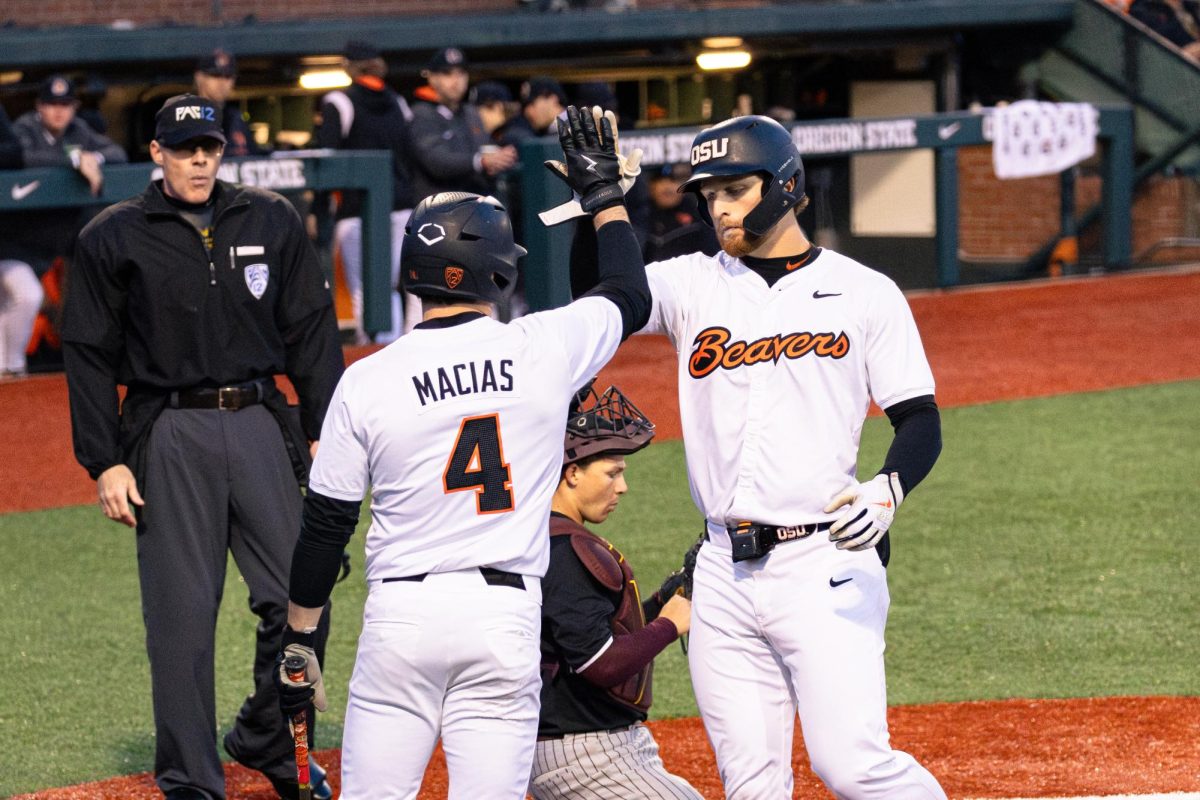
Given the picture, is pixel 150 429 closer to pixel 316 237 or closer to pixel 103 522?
pixel 103 522

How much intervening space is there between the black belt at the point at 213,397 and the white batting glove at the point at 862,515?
1867mm

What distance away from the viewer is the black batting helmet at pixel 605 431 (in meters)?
3.90

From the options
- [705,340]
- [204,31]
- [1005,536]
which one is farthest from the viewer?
[204,31]

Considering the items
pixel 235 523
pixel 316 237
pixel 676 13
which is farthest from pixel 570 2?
pixel 235 523

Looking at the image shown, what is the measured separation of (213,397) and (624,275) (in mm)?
1505

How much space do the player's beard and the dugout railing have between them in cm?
781

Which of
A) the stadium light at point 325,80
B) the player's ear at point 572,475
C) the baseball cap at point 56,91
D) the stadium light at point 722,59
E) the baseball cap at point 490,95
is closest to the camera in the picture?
the player's ear at point 572,475

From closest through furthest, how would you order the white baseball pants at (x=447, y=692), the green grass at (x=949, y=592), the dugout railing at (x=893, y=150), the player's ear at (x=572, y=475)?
the white baseball pants at (x=447, y=692)
the player's ear at (x=572, y=475)
the green grass at (x=949, y=592)
the dugout railing at (x=893, y=150)

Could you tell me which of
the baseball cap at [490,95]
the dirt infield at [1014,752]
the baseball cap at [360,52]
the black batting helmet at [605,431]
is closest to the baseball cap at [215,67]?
the baseball cap at [360,52]

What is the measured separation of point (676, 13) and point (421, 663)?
1296 cm

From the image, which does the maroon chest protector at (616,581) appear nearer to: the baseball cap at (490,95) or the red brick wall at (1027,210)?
the baseball cap at (490,95)

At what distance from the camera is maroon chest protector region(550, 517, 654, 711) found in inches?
149

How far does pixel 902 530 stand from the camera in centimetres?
791

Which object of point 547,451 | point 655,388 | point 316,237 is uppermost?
point 547,451
